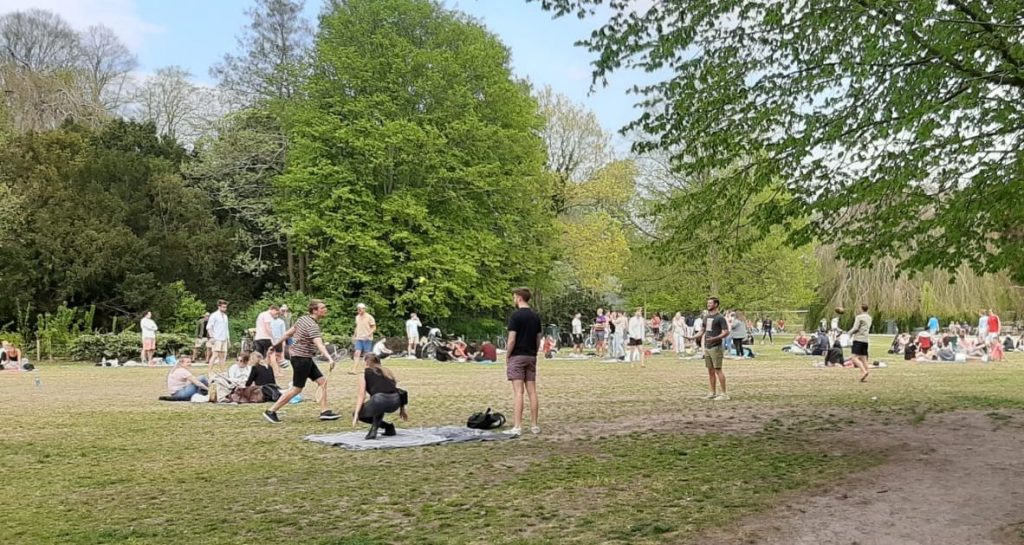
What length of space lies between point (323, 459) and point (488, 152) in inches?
1236

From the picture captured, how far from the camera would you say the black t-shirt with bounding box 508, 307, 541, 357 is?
1094 cm

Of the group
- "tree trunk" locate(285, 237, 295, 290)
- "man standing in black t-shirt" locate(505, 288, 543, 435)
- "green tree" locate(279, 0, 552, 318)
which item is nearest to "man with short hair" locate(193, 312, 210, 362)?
"green tree" locate(279, 0, 552, 318)

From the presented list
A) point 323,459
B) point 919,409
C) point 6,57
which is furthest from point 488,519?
point 6,57

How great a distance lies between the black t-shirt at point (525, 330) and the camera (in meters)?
10.9

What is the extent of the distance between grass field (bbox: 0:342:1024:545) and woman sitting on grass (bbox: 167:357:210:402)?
45 cm

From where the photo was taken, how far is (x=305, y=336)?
41.1 feet

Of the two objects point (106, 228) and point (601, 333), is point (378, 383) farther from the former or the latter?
point (106, 228)

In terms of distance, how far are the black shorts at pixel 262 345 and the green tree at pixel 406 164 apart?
1764 centimetres

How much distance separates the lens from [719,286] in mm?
43500

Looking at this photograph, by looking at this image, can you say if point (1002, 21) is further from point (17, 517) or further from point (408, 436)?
point (17, 517)

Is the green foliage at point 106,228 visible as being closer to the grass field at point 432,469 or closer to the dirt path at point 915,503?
the grass field at point 432,469

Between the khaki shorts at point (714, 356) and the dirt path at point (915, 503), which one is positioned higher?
the khaki shorts at point (714, 356)

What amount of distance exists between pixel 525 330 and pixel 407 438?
77.2 inches

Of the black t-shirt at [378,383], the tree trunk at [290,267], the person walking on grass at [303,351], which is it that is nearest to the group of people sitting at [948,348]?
the person walking on grass at [303,351]
